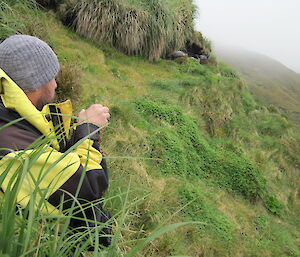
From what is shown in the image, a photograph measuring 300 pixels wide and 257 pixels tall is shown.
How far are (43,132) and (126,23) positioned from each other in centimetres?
659

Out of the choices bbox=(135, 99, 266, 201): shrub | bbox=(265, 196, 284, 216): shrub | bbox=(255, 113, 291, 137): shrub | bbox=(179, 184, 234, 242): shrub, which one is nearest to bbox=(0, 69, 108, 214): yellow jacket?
bbox=(179, 184, 234, 242): shrub

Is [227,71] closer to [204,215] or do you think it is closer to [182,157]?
[182,157]

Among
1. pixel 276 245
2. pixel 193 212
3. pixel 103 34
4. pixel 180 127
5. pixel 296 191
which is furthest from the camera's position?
pixel 103 34

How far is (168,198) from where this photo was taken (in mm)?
3498

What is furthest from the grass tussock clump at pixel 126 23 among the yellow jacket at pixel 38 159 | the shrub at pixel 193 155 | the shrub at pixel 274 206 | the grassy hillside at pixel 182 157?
the yellow jacket at pixel 38 159

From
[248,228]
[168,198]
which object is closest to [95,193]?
[168,198]

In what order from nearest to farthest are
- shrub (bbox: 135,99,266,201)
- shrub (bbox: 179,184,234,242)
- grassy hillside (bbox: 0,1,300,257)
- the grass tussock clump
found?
grassy hillside (bbox: 0,1,300,257), shrub (bbox: 179,184,234,242), shrub (bbox: 135,99,266,201), the grass tussock clump

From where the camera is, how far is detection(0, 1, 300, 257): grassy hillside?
3.10 meters

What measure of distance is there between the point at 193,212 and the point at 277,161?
3.83 metres

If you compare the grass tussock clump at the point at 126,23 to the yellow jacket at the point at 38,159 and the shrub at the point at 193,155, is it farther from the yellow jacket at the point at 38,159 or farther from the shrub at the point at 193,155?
the yellow jacket at the point at 38,159

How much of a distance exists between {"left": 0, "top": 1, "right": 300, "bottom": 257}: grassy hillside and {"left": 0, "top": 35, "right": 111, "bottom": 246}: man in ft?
0.70

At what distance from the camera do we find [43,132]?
153 cm

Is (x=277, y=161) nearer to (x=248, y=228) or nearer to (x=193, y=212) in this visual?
(x=248, y=228)

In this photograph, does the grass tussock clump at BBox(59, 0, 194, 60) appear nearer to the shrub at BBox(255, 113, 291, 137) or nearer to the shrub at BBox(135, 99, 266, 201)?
the shrub at BBox(135, 99, 266, 201)
